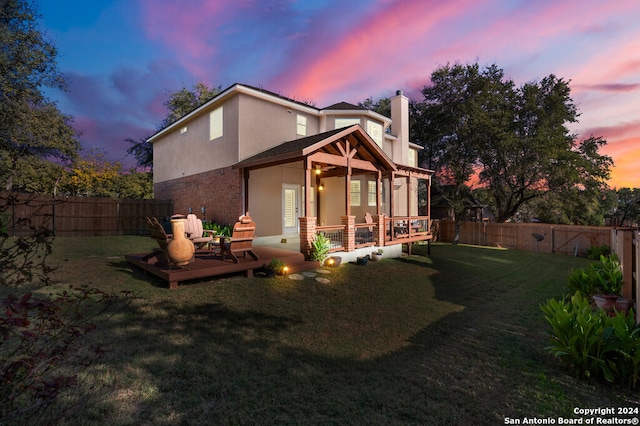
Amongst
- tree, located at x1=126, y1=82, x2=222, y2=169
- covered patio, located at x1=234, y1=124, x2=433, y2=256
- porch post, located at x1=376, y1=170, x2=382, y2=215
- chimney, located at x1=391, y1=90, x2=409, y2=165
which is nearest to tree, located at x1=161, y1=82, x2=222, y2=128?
tree, located at x1=126, y1=82, x2=222, y2=169

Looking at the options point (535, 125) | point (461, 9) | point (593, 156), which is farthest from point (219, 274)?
point (593, 156)

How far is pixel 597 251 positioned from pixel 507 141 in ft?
30.4

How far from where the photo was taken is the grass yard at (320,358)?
2969mm

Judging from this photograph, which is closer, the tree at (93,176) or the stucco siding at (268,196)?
the stucco siding at (268,196)

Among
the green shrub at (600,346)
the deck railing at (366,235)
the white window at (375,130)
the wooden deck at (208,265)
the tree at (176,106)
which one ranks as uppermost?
the tree at (176,106)

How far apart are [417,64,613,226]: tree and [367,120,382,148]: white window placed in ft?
30.8

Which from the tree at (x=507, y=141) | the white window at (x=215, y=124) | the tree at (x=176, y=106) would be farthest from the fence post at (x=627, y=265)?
the tree at (x=176, y=106)

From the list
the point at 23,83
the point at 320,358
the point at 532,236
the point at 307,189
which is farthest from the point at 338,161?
the point at 23,83

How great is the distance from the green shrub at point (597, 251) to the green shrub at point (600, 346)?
1560cm

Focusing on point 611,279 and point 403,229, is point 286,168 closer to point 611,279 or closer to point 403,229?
point 403,229

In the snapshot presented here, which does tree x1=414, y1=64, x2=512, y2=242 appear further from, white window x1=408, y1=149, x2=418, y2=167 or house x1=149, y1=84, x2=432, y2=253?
house x1=149, y1=84, x2=432, y2=253

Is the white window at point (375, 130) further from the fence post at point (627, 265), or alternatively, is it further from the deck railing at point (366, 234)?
the fence post at point (627, 265)

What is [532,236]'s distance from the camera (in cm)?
1852

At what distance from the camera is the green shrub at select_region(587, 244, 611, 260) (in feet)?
49.9
